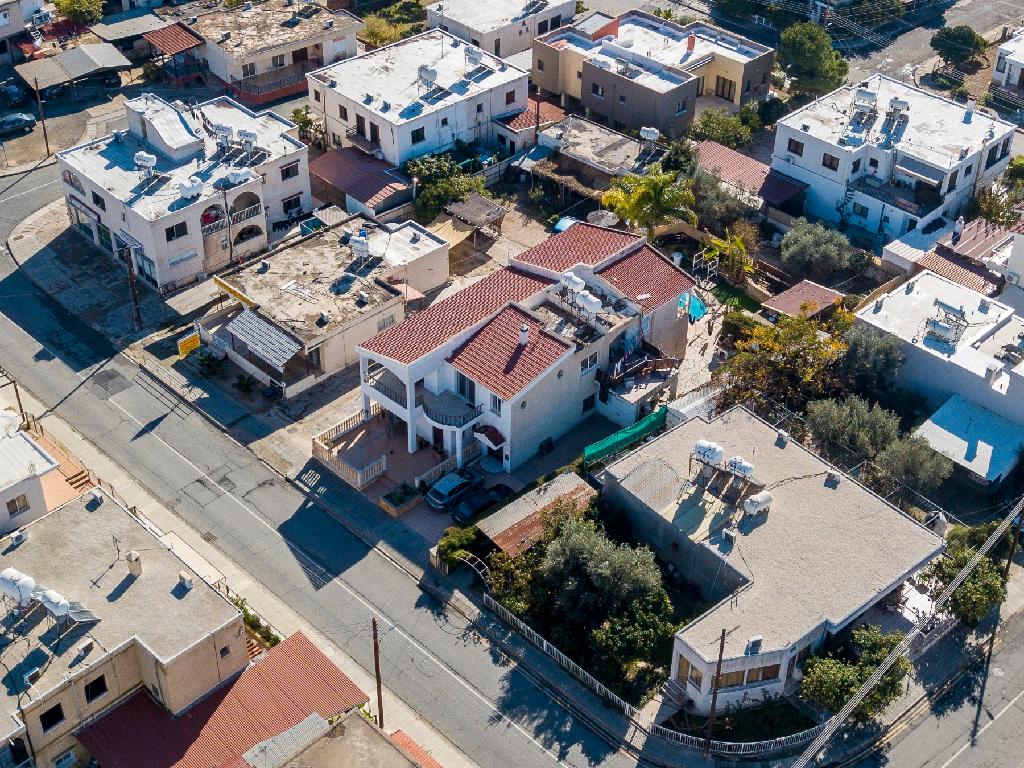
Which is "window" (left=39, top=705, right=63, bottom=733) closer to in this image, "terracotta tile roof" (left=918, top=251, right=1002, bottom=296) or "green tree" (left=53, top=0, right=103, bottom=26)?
"terracotta tile roof" (left=918, top=251, right=1002, bottom=296)

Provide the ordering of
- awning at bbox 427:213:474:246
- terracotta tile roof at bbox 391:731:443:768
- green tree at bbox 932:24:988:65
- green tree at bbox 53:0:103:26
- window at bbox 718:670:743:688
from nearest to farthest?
terracotta tile roof at bbox 391:731:443:768 → window at bbox 718:670:743:688 → awning at bbox 427:213:474:246 → green tree at bbox 53:0:103:26 → green tree at bbox 932:24:988:65

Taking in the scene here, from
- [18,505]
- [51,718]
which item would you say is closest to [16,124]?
[18,505]

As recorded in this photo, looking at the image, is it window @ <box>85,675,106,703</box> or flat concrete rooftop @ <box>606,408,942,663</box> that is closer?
window @ <box>85,675,106,703</box>

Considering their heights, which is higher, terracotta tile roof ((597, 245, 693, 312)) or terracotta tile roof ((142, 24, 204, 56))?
terracotta tile roof ((142, 24, 204, 56))

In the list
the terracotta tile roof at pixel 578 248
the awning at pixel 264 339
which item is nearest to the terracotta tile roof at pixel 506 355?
the terracotta tile roof at pixel 578 248

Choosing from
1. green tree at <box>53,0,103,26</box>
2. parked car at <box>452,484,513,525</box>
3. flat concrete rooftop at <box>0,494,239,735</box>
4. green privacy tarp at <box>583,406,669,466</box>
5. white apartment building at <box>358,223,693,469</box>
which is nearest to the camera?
flat concrete rooftop at <box>0,494,239,735</box>

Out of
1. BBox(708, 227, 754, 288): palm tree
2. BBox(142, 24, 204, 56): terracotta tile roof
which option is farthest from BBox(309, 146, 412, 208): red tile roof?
BBox(708, 227, 754, 288): palm tree

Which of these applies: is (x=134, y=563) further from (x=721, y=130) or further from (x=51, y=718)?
(x=721, y=130)
